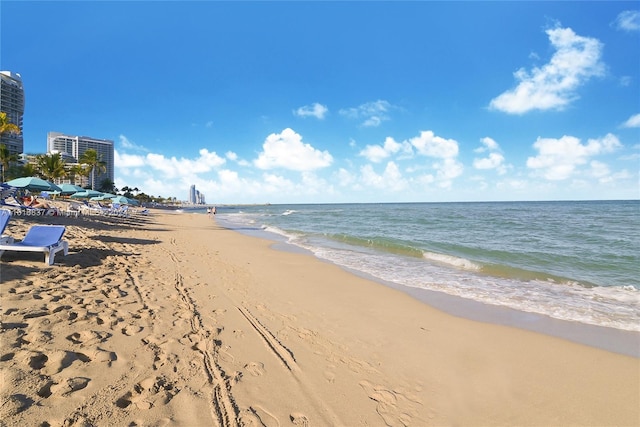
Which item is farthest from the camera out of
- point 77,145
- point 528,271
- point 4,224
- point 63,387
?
point 77,145

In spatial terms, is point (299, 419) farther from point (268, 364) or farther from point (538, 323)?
point (538, 323)

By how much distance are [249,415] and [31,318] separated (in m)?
3.28

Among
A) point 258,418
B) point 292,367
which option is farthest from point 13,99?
point 258,418

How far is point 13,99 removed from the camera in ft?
281

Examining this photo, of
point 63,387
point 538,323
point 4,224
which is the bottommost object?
point 538,323

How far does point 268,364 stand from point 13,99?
12549 centimetres

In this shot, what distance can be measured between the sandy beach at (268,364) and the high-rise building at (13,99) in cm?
10695

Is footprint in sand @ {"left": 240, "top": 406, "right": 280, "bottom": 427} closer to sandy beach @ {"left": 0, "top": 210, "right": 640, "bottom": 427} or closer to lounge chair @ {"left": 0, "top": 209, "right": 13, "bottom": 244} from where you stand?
sandy beach @ {"left": 0, "top": 210, "right": 640, "bottom": 427}

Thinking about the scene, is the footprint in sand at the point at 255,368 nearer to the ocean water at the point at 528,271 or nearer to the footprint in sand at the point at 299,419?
the footprint in sand at the point at 299,419

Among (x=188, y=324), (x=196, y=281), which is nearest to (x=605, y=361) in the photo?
(x=188, y=324)

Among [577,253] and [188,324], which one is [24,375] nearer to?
[188,324]

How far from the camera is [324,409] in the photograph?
9.20 feet

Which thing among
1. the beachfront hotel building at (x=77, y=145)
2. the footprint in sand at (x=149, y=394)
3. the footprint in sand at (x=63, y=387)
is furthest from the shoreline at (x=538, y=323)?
the beachfront hotel building at (x=77, y=145)

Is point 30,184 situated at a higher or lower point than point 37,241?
higher
